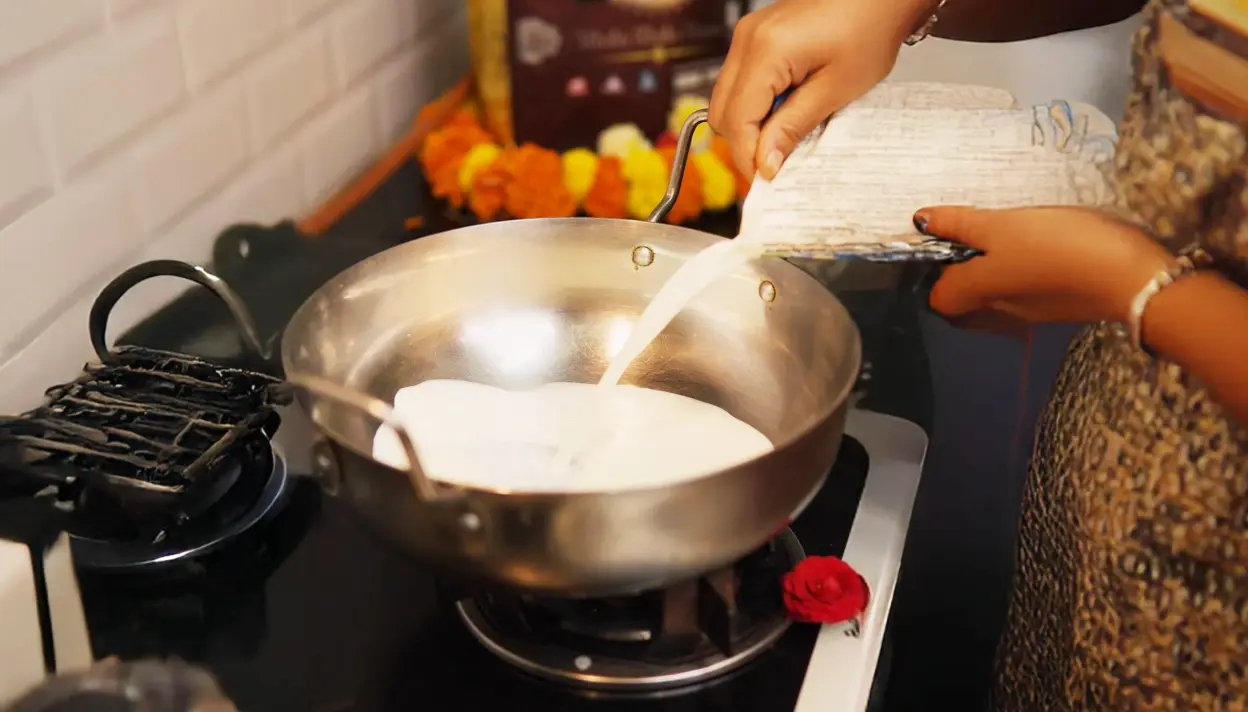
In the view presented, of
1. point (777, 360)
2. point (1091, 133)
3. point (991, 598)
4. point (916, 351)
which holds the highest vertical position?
point (1091, 133)

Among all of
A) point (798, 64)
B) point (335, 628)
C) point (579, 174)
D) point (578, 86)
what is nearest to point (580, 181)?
point (579, 174)

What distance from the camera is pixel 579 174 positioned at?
1021 millimetres

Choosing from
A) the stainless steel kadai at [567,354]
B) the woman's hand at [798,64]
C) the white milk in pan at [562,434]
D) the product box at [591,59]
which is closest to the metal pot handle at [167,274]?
the stainless steel kadai at [567,354]

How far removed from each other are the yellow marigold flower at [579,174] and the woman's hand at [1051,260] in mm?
422

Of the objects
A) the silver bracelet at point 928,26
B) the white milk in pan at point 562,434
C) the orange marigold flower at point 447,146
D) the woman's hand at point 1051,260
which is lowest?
the orange marigold flower at point 447,146

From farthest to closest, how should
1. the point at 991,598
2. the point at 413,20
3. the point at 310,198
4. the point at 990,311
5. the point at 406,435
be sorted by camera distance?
the point at 413,20
the point at 310,198
the point at 991,598
the point at 990,311
the point at 406,435

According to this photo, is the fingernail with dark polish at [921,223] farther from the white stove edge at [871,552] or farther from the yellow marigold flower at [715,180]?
the yellow marigold flower at [715,180]

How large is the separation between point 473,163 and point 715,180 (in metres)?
0.22

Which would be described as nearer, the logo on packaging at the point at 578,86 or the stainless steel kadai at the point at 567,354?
the stainless steel kadai at the point at 567,354

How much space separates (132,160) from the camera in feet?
2.58

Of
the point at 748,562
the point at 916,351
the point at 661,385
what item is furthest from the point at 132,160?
the point at 916,351

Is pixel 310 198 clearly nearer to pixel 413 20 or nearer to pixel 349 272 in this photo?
pixel 413 20

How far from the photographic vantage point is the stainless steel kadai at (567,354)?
1.64 feet

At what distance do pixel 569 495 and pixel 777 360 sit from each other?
285 millimetres
